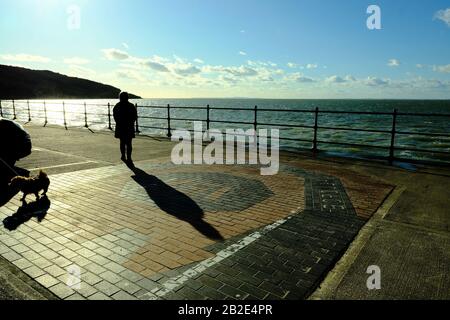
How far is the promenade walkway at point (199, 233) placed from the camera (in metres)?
3.28

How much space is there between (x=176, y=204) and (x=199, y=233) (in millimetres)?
1304

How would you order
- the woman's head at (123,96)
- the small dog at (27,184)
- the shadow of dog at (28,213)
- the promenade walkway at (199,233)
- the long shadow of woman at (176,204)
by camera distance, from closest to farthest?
the promenade walkway at (199,233) < the long shadow of woman at (176,204) < the shadow of dog at (28,213) < the small dog at (27,184) < the woman's head at (123,96)

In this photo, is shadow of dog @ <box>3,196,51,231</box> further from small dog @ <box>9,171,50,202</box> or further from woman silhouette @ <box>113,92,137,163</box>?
woman silhouette @ <box>113,92,137,163</box>

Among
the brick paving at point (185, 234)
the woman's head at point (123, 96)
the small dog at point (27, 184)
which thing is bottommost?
the brick paving at point (185, 234)

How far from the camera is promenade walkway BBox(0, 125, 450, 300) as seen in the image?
10.8ft

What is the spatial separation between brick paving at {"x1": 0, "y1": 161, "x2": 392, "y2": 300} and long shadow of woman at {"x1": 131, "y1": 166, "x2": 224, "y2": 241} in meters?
0.02

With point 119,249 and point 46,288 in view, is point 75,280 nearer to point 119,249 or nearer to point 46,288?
point 46,288

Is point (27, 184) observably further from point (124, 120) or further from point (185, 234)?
point (124, 120)

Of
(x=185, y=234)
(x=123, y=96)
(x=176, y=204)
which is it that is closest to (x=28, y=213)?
(x=176, y=204)

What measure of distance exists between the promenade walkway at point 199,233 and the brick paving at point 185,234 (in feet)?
0.05

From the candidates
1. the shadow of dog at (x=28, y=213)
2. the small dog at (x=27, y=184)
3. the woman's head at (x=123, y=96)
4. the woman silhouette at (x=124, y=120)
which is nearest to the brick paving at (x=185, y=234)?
the shadow of dog at (x=28, y=213)

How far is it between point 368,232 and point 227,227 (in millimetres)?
1939

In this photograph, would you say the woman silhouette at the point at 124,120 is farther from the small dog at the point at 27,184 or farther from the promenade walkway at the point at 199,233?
the small dog at the point at 27,184
